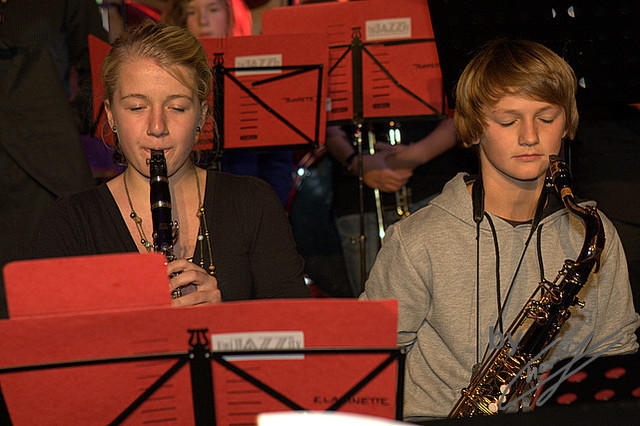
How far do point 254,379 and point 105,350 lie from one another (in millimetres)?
250

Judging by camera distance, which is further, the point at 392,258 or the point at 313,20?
the point at 313,20

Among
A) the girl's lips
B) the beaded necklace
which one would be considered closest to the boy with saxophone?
the girl's lips

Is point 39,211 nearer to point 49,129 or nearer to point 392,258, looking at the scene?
point 49,129

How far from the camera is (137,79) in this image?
1.86 meters

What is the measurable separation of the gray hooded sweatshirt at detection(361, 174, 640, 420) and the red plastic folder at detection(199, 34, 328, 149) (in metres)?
1.00

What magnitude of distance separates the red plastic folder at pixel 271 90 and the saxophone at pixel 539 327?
1.24m

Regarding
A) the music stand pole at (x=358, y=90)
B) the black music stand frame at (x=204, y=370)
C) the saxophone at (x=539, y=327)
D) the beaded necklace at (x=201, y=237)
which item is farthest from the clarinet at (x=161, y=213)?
the music stand pole at (x=358, y=90)

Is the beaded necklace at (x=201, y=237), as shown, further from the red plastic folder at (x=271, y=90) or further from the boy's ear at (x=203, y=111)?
the red plastic folder at (x=271, y=90)

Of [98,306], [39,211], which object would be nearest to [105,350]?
[98,306]

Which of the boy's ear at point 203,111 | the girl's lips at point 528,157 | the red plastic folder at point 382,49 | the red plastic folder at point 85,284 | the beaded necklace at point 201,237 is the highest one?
the red plastic folder at point 382,49

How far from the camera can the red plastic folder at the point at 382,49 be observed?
112 inches

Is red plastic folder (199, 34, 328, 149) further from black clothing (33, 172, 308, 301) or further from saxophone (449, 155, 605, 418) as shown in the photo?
saxophone (449, 155, 605, 418)

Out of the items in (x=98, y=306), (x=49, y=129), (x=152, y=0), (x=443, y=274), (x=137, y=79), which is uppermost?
(x=152, y=0)

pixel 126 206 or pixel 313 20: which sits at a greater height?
pixel 313 20
